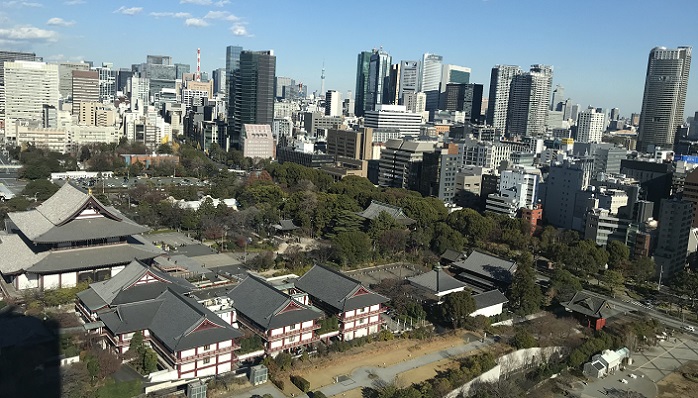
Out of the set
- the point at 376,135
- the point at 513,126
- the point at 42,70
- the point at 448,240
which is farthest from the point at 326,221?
the point at 513,126

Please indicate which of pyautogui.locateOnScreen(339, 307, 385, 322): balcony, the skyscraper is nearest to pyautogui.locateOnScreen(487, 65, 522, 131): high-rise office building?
the skyscraper

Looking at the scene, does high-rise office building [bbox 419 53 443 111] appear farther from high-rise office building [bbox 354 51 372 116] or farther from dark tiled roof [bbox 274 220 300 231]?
dark tiled roof [bbox 274 220 300 231]

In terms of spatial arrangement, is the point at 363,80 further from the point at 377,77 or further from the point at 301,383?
the point at 301,383

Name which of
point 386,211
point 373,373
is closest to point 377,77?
point 386,211

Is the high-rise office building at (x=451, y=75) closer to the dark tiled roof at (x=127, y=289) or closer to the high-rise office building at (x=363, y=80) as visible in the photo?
the high-rise office building at (x=363, y=80)

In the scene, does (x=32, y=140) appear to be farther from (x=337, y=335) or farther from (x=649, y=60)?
(x=649, y=60)

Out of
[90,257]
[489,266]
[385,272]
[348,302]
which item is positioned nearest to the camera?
[348,302]
